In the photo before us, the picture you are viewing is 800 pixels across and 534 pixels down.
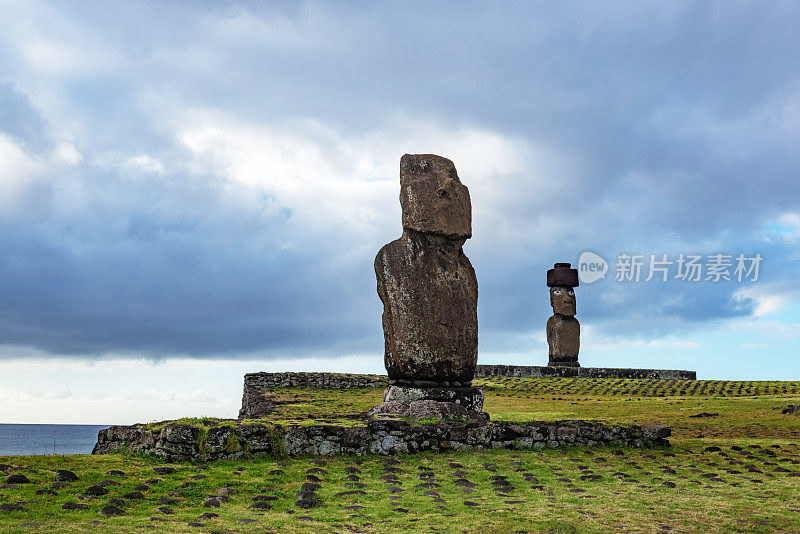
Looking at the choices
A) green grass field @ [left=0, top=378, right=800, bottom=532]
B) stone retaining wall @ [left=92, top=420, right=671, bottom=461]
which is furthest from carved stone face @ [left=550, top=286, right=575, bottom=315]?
stone retaining wall @ [left=92, top=420, right=671, bottom=461]

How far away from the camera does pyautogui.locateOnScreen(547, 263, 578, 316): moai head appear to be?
134ft

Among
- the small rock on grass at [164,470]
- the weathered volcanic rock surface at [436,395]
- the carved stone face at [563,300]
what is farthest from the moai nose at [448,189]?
the carved stone face at [563,300]

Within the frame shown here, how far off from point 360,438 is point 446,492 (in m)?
2.84

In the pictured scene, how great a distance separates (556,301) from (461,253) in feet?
84.9

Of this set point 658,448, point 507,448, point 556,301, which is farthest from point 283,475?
point 556,301

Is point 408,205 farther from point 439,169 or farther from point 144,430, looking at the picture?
point 144,430

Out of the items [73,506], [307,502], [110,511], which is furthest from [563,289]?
[73,506]

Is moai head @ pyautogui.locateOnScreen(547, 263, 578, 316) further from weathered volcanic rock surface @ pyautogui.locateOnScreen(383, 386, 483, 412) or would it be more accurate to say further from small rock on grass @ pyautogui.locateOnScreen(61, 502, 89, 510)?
small rock on grass @ pyautogui.locateOnScreen(61, 502, 89, 510)

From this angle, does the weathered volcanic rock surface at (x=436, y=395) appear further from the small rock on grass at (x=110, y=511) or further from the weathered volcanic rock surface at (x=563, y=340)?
the weathered volcanic rock surface at (x=563, y=340)

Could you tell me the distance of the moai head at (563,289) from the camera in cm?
4097

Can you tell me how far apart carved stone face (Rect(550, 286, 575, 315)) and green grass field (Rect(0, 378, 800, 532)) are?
25.2m

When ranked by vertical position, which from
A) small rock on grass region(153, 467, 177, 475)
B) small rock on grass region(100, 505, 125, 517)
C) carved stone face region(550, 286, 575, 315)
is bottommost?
small rock on grass region(100, 505, 125, 517)

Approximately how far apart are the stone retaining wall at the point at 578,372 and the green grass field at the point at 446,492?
81.2 ft

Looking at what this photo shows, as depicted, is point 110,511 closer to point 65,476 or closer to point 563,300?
point 65,476
